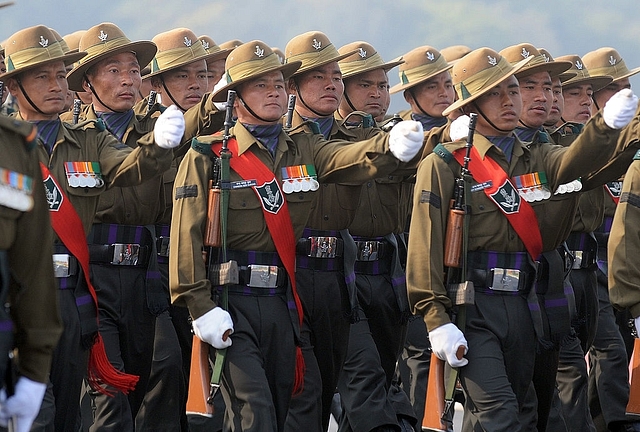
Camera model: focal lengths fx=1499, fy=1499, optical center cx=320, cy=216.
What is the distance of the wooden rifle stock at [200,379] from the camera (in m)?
7.20

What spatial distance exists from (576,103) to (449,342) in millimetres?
4116

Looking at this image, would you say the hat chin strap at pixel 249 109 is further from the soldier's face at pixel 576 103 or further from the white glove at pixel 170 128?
the soldier's face at pixel 576 103

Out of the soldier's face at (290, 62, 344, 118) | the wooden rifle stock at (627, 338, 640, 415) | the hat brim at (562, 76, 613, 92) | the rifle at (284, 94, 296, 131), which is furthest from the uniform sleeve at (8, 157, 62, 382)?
the hat brim at (562, 76, 613, 92)

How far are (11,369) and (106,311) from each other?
144 inches

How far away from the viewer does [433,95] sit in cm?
1080

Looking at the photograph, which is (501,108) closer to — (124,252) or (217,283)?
(217,283)

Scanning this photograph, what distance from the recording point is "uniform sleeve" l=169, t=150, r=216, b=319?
716cm

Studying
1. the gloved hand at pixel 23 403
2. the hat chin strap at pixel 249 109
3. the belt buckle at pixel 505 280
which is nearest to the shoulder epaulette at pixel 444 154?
the belt buckle at pixel 505 280

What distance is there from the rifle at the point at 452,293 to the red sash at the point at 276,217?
0.71 metres

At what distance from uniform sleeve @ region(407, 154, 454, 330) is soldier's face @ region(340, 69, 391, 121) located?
2.67m

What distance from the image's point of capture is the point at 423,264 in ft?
23.7

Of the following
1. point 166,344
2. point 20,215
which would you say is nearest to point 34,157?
point 20,215

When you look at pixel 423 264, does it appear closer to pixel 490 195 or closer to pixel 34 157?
pixel 490 195

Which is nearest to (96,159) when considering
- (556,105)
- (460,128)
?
(460,128)
